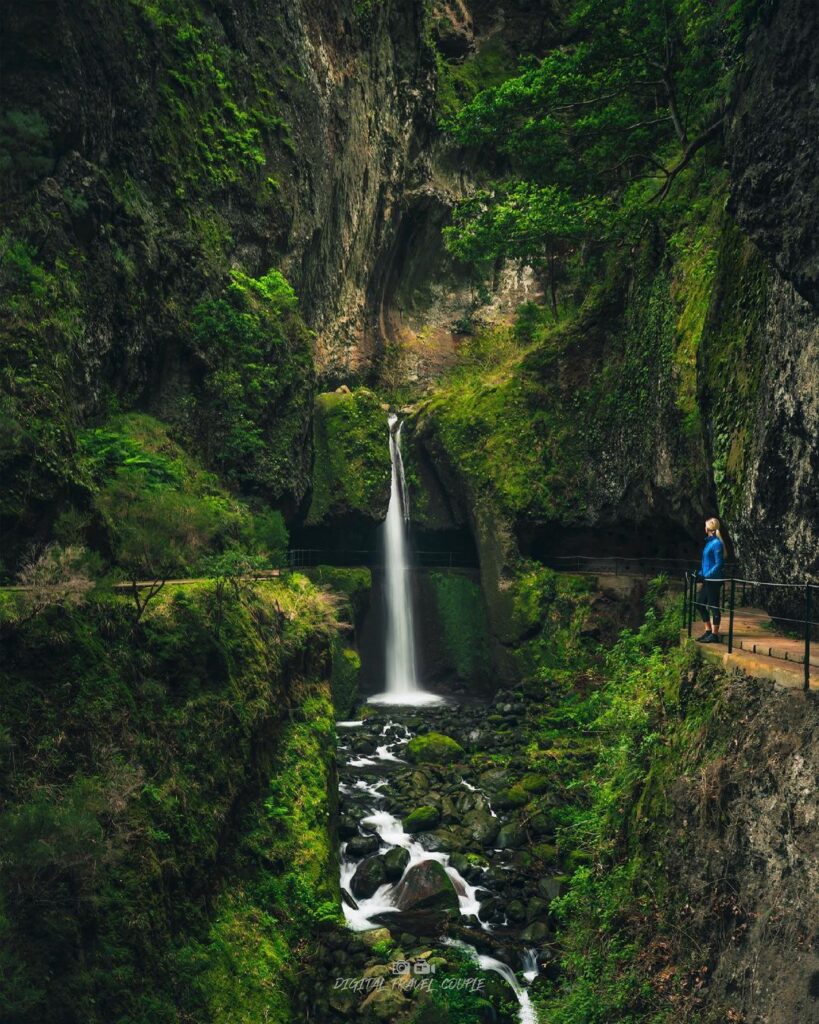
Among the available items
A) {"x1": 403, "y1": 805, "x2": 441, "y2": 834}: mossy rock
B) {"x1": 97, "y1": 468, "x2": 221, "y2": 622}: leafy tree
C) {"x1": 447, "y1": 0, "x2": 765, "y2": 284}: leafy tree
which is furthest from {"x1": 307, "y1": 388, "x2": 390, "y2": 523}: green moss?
{"x1": 403, "y1": 805, "x2": 441, "y2": 834}: mossy rock

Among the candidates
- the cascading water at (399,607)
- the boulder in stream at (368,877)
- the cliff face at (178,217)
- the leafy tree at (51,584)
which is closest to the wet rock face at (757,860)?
the boulder in stream at (368,877)

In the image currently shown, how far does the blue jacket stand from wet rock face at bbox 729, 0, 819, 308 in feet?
10.4

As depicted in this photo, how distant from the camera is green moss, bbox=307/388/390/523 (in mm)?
27078

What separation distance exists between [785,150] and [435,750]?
1455 cm

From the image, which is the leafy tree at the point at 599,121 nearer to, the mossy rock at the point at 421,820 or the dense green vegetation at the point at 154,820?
the dense green vegetation at the point at 154,820

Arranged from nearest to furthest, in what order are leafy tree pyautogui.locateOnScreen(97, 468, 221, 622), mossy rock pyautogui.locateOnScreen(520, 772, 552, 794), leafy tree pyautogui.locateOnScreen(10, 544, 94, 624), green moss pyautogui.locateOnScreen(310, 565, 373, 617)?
leafy tree pyautogui.locateOnScreen(10, 544, 94, 624) < leafy tree pyautogui.locateOnScreen(97, 468, 221, 622) < mossy rock pyautogui.locateOnScreen(520, 772, 552, 794) < green moss pyautogui.locateOnScreen(310, 565, 373, 617)

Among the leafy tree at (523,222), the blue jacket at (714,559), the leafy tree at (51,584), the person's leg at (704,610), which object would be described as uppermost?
the leafy tree at (523,222)

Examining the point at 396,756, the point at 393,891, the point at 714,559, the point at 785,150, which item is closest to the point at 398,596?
the point at 396,756

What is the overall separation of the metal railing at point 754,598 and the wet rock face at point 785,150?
3.52 m

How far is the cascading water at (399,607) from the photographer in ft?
88.7

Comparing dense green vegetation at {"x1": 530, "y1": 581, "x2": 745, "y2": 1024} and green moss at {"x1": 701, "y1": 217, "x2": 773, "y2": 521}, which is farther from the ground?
green moss at {"x1": 701, "y1": 217, "x2": 773, "y2": 521}

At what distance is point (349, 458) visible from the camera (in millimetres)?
27609

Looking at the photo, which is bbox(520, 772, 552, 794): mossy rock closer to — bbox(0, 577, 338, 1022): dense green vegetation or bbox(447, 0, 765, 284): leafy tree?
bbox(0, 577, 338, 1022): dense green vegetation

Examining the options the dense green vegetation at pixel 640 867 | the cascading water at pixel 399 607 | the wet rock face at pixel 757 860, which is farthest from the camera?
the cascading water at pixel 399 607
